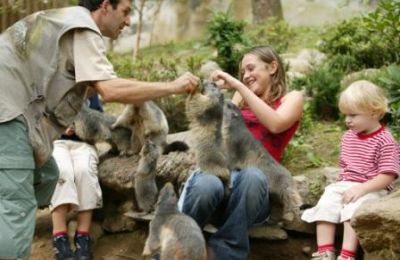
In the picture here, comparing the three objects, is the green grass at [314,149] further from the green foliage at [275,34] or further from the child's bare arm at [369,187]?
the green foliage at [275,34]

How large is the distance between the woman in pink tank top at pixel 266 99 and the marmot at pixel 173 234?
34.4 inches

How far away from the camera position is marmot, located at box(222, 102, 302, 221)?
5.38 metres

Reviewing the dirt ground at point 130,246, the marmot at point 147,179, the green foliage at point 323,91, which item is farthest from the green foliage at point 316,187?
the green foliage at point 323,91

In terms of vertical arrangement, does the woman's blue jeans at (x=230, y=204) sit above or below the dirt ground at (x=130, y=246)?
above

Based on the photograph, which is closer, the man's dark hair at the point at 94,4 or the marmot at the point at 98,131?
the man's dark hair at the point at 94,4

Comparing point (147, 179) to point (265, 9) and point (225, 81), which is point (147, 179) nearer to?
point (225, 81)

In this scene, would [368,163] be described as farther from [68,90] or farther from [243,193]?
[68,90]

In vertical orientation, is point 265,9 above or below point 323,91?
above

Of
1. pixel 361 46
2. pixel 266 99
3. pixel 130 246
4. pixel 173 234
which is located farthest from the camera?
pixel 361 46

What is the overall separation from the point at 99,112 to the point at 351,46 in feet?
11.8

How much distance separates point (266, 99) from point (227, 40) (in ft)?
8.53

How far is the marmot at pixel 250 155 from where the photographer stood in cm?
538

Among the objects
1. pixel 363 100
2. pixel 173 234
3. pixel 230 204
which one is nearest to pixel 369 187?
pixel 363 100

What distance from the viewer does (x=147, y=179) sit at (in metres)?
6.10
